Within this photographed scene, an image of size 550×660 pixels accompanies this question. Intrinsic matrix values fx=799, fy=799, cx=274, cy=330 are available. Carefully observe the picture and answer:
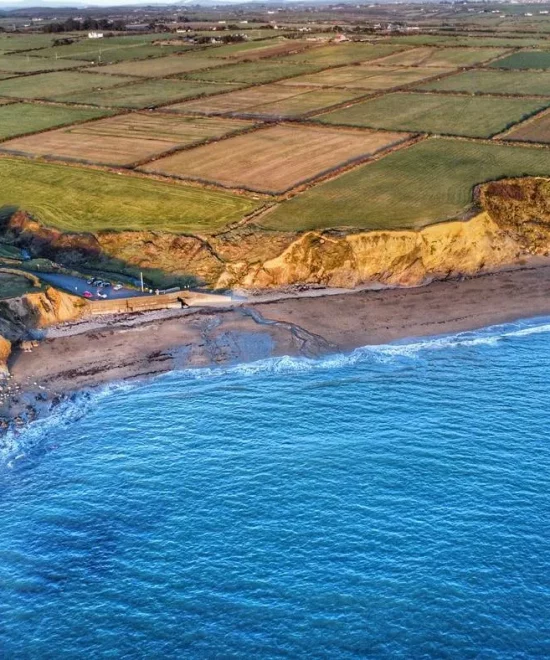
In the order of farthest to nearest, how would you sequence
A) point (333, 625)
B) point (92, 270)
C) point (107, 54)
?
point (107, 54) → point (92, 270) → point (333, 625)

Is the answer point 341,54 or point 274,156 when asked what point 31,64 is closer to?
point 341,54

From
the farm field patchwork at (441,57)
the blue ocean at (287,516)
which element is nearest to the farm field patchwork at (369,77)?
the farm field patchwork at (441,57)

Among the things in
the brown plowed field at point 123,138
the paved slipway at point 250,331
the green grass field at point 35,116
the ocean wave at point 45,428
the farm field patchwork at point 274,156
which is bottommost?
the ocean wave at point 45,428

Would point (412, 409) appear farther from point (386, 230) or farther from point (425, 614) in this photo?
point (386, 230)

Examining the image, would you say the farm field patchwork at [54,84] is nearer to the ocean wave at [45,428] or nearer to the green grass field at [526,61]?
the green grass field at [526,61]

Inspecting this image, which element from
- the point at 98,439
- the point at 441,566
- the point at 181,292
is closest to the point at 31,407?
the point at 98,439
